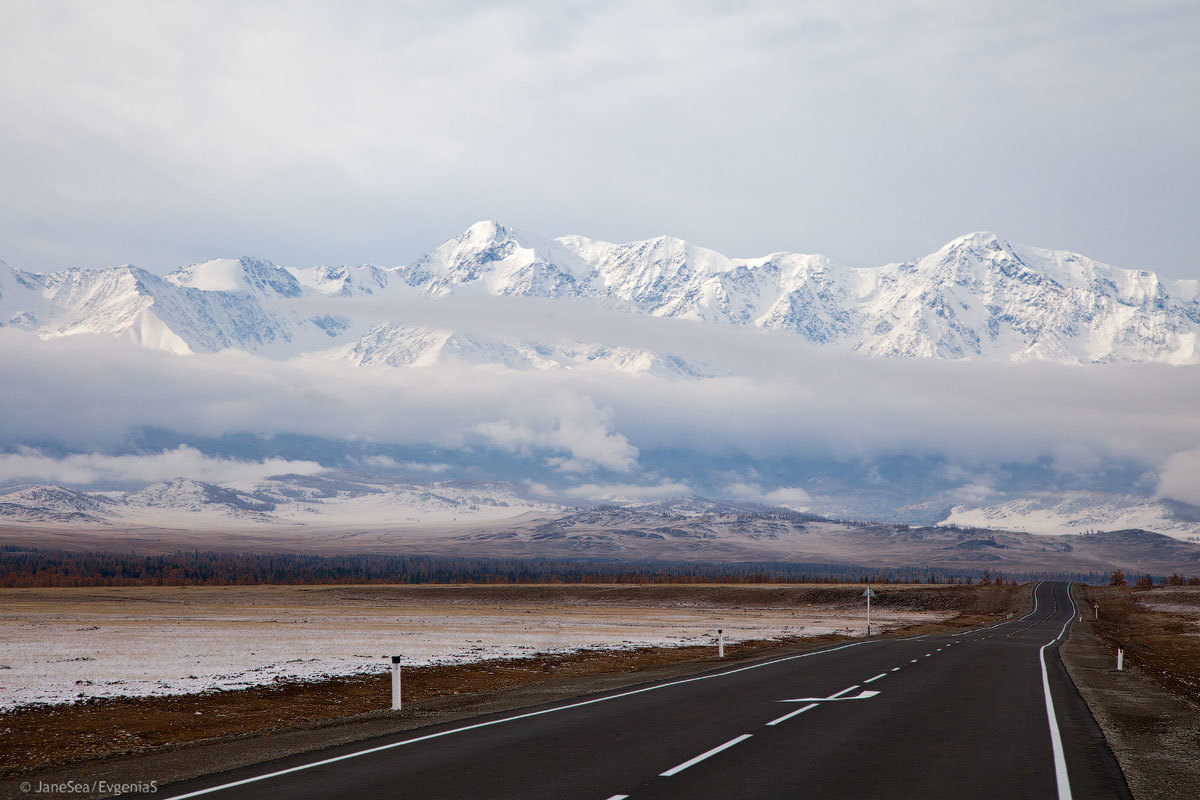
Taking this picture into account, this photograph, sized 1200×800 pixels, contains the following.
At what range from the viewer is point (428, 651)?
49469 millimetres

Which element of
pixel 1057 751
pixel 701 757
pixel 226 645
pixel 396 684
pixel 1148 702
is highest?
pixel 396 684

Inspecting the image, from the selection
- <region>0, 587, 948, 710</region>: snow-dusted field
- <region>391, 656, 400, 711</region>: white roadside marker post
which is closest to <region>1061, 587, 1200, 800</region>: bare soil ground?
<region>391, 656, 400, 711</region>: white roadside marker post

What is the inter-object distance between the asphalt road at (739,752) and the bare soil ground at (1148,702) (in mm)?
497

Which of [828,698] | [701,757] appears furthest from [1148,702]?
[701,757]

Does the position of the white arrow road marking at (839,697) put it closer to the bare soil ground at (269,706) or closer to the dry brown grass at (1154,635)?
the bare soil ground at (269,706)

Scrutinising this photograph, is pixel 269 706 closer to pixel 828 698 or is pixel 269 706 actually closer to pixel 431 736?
pixel 431 736

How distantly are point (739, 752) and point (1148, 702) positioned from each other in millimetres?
15668

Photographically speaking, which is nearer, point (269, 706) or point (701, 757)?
point (701, 757)

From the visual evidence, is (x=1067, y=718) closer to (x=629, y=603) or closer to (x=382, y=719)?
(x=382, y=719)

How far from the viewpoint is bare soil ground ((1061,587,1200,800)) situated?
58.1 feet

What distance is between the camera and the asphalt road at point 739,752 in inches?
620

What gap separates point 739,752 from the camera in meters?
18.8

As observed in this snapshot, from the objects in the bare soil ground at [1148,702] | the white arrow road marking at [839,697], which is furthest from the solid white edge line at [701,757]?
the white arrow road marking at [839,697]

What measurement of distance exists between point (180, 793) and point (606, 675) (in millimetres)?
22905
